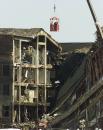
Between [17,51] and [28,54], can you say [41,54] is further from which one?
[17,51]

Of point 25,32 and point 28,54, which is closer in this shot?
point 28,54

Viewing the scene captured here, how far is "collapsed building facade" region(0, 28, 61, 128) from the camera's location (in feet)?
217

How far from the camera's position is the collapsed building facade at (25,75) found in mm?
66188

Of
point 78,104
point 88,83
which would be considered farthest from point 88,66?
point 78,104

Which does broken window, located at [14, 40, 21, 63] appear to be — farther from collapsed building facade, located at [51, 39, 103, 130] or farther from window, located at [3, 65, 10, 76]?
collapsed building facade, located at [51, 39, 103, 130]

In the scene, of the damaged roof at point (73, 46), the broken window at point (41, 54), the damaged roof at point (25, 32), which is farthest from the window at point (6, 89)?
the damaged roof at point (73, 46)

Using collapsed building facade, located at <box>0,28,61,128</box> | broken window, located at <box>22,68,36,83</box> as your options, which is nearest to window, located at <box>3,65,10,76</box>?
collapsed building facade, located at <box>0,28,61,128</box>

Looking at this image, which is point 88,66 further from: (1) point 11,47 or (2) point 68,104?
(1) point 11,47

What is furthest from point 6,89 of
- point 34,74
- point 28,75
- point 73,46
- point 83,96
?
point 83,96

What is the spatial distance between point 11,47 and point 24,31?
328cm

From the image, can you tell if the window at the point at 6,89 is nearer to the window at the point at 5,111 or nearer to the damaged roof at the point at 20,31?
the window at the point at 5,111

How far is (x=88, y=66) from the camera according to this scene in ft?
192

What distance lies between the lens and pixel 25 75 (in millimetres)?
67875

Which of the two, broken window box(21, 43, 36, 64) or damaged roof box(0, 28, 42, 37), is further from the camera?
broken window box(21, 43, 36, 64)
